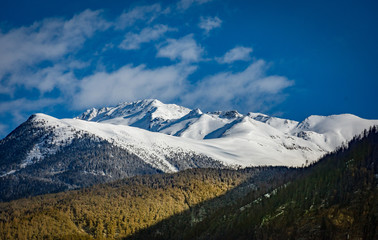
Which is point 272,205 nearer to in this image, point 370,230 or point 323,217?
point 323,217

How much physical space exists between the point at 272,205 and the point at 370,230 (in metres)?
85.9

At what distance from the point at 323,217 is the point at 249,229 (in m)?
52.7

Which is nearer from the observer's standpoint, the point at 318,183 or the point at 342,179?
the point at 342,179

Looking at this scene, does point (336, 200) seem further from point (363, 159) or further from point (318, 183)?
point (363, 159)

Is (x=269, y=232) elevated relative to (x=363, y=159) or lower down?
lower down

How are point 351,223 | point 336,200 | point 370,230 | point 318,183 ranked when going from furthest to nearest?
1. point 318,183
2. point 336,200
3. point 351,223
4. point 370,230

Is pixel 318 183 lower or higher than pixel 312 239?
higher

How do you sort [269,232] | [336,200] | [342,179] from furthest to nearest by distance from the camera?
[342,179] < [269,232] < [336,200]

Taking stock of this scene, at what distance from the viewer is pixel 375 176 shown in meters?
157

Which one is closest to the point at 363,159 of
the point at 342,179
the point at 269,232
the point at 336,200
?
the point at 342,179

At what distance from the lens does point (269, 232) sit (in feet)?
523

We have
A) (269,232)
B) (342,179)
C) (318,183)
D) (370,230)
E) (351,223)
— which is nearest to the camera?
(370,230)

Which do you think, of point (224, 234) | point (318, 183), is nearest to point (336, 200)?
point (318, 183)

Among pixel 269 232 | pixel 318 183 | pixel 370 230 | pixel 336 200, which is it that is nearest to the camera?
pixel 370 230
